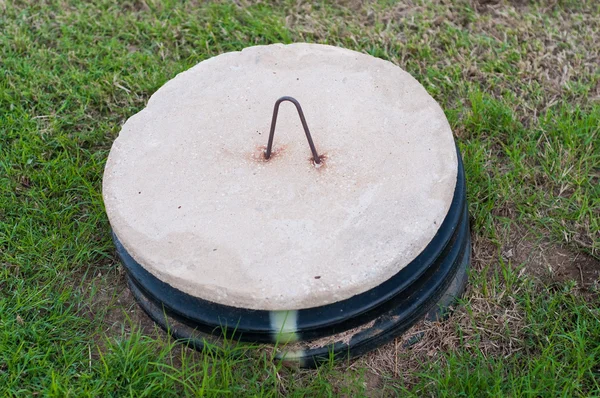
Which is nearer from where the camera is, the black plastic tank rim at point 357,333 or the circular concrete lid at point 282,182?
the circular concrete lid at point 282,182

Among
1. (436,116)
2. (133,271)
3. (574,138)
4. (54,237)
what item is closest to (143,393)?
(133,271)

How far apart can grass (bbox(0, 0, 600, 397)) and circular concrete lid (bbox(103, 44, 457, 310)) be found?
0.35m

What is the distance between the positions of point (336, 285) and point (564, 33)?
89.6 inches

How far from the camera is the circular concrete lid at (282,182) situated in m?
2.17

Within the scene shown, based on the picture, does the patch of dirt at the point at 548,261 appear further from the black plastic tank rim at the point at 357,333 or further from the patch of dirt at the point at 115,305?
the patch of dirt at the point at 115,305

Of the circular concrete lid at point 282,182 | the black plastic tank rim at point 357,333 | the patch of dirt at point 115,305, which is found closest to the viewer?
the circular concrete lid at point 282,182

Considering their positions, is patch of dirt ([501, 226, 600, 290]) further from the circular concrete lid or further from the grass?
the circular concrete lid

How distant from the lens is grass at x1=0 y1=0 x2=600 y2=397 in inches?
93.6

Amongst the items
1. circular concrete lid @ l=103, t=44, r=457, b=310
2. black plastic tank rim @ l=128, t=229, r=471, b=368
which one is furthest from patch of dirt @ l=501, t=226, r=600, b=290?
circular concrete lid @ l=103, t=44, r=457, b=310

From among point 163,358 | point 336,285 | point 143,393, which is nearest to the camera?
point 336,285

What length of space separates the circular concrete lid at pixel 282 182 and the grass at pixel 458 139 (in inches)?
13.7

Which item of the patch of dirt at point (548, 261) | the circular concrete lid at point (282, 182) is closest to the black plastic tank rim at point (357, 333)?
the circular concrete lid at point (282, 182)

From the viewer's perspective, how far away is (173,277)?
2178 millimetres

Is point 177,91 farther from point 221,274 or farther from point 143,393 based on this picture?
point 143,393
